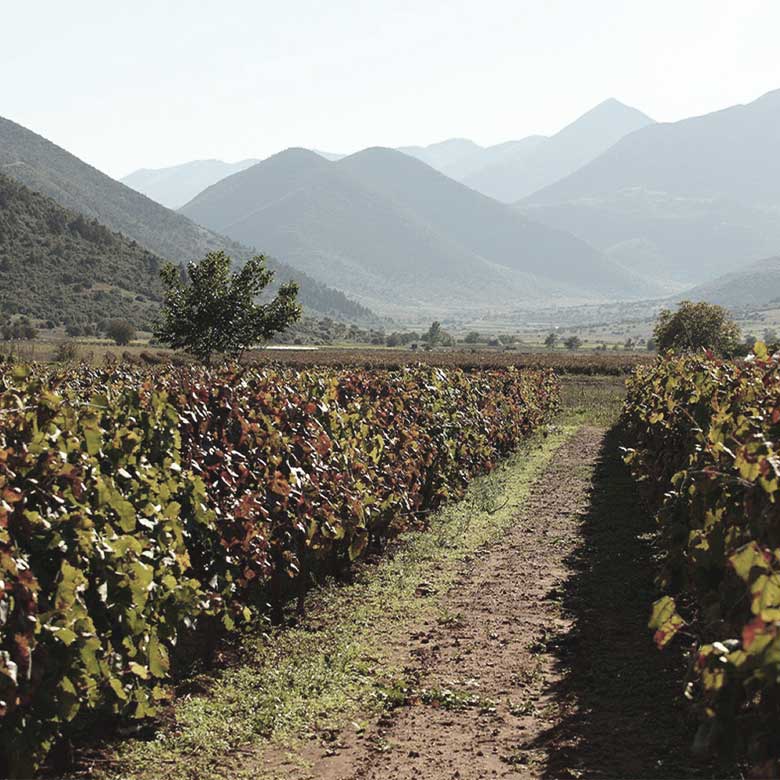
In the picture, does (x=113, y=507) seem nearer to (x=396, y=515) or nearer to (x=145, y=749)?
(x=145, y=749)

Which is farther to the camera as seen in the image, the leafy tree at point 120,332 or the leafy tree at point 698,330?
the leafy tree at point 120,332

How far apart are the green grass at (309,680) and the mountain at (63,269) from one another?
106633mm

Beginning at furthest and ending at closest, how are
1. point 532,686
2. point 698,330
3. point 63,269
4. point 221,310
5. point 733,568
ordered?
point 63,269 < point 698,330 < point 221,310 < point 532,686 < point 733,568

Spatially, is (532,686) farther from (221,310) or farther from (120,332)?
(120,332)

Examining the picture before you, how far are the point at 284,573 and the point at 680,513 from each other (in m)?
3.56

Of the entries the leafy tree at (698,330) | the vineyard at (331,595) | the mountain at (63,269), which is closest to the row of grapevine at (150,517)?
the vineyard at (331,595)

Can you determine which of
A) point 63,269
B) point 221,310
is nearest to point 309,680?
point 221,310

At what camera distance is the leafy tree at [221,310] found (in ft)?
146

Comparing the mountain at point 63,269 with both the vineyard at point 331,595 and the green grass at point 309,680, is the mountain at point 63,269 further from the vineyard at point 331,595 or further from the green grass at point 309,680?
the green grass at point 309,680

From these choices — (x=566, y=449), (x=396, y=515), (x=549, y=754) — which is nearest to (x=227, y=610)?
(x=549, y=754)

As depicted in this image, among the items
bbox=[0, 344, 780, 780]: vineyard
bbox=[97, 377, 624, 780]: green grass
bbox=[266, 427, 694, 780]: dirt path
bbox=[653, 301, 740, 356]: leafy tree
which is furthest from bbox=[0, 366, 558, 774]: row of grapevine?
bbox=[653, 301, 740, 356]: leafy tree

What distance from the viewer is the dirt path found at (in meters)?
5.85

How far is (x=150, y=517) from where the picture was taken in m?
6.65

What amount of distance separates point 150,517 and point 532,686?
307 cm
